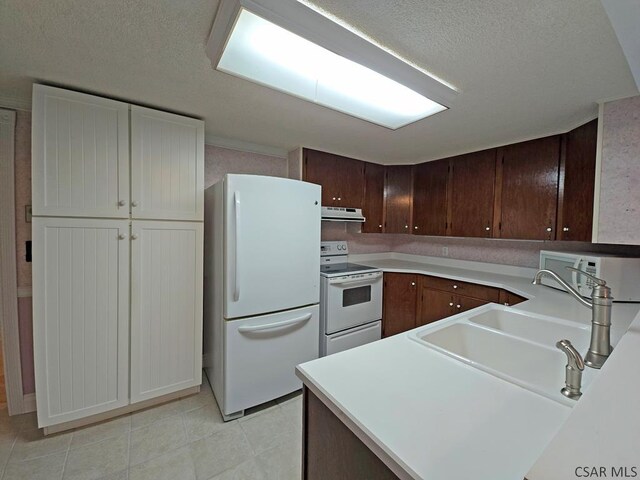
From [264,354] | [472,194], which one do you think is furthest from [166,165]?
[472,194]

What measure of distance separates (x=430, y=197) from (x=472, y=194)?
458 mm

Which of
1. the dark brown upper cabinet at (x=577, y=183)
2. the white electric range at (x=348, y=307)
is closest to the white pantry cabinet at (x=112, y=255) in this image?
the white electric range at (x=348, y=307)

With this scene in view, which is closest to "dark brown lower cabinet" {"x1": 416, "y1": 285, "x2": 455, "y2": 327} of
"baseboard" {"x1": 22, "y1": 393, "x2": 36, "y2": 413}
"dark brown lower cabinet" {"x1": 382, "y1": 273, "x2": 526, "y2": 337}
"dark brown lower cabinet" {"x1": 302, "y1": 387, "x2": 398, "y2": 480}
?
"dark brown lower cabinet" {"x1": 382, "y1": 273, "x2": 526, "y2": 337}

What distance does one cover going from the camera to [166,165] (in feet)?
6.35

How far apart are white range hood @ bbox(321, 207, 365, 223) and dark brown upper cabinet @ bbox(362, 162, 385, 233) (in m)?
0.16

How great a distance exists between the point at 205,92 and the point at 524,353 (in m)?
2.19

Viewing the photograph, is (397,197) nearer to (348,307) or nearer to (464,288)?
(464,288)

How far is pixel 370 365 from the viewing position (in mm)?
888

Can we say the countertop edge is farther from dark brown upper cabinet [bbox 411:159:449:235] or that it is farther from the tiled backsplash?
dark brown upper cabinet [bbox 411:159:449:235]

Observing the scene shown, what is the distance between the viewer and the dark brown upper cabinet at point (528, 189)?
2.20m

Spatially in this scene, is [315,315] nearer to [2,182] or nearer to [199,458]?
[199,458]

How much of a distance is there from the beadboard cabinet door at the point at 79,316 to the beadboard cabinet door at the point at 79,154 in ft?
0.35

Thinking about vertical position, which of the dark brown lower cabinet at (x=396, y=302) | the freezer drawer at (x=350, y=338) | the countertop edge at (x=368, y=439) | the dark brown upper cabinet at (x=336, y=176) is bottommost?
the freezer drawer at (x=350, y=338)

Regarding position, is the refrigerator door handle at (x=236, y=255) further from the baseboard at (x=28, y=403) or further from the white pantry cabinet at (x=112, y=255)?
the baseboard at (x=28, y=403)
